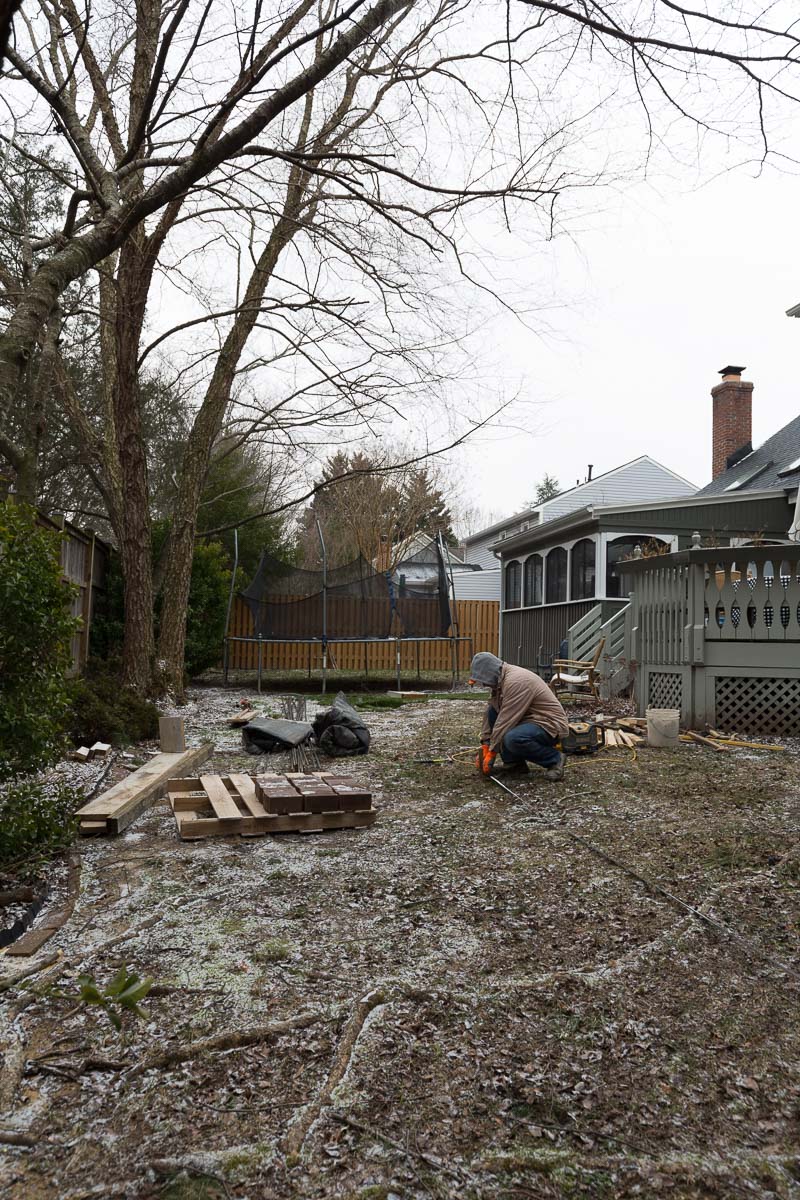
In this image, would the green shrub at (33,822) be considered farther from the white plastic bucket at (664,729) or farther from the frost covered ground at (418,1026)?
the white plastic bucket at (664,729)

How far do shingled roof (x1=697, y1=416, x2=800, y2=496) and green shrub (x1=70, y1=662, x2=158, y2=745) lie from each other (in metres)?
10.7

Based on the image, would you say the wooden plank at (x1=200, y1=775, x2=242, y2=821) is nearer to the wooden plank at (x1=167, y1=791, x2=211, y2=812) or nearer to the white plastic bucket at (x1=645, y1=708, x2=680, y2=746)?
the wooden plank at (x1=167, y1=791, x2=211, y2=812)

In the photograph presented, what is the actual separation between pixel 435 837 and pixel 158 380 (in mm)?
15600

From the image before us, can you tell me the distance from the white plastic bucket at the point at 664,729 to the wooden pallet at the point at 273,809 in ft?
12.5

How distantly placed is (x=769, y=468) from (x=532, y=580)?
541 cm

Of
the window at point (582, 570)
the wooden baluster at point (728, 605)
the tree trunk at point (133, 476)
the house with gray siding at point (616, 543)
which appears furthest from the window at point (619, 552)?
the tree trunk at point (133, 476)

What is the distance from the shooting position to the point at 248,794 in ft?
19.0

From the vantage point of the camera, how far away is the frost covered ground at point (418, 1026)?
201cm

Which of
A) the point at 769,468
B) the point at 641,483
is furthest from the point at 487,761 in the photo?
the point at 641,483

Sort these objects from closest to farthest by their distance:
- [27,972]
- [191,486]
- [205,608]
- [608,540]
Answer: [27,972] → [191,486] → [608,540] → [205,608]

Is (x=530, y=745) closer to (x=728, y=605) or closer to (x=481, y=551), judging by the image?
(x=728, y=605)

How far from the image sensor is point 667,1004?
2.84m

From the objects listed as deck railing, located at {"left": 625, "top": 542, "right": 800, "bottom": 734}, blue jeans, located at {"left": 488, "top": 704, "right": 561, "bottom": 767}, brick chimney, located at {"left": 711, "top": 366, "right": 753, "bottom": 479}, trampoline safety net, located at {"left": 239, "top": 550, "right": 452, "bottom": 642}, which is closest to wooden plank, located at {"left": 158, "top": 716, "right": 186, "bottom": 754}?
blue jeans, located at {"left": 488, "top": 704, "right": 561, "bottom": 767}

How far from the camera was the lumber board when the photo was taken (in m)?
5.09
